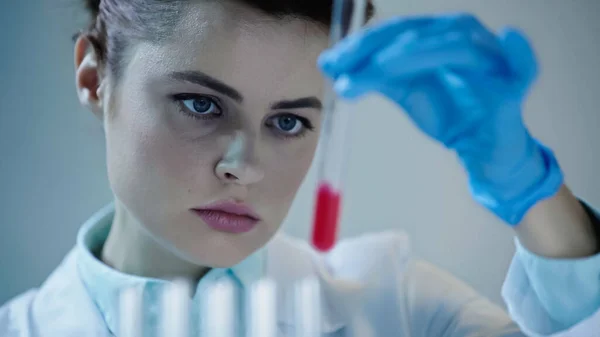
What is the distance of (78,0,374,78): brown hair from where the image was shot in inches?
36.2

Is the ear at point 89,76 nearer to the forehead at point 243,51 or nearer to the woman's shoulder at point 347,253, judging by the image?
the forehead at point 243,51

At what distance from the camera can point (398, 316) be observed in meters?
1.15

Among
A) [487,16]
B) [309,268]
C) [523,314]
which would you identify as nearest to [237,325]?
[309,268]

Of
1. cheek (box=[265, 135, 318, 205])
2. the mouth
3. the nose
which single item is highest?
the nose

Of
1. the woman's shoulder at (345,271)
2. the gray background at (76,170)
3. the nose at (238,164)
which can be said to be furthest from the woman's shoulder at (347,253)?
the nose at (238,164)

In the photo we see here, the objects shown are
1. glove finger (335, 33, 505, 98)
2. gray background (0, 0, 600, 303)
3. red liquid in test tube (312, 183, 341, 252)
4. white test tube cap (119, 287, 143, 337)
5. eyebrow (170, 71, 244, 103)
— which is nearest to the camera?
glove finger (335, 33, 505, 98)

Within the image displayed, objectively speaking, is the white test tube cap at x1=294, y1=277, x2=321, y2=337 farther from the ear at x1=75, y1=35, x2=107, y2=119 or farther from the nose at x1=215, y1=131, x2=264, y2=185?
the ear at x1=75, y1=35, x2=107, y2=119

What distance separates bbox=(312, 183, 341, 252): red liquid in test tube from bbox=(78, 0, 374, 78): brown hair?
1.02 ft

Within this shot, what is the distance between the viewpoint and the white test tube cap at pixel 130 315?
104 cm

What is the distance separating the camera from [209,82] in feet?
2.93

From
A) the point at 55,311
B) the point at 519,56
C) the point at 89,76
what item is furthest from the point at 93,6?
the point at 519,56

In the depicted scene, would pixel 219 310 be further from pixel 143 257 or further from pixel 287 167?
pixel 287 167

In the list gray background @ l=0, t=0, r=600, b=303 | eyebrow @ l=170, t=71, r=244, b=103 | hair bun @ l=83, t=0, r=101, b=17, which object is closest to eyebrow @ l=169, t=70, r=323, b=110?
eyebrow @ l=170, t=71, r=244, b=103

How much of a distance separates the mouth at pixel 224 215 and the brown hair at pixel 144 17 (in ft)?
0.87
